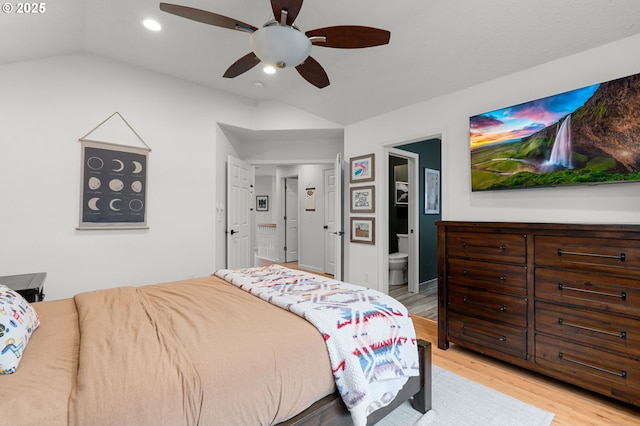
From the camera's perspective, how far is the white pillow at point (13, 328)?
1044 millimetres

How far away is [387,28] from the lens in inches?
104

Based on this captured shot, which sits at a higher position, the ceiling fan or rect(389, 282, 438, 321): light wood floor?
the ceiling fan

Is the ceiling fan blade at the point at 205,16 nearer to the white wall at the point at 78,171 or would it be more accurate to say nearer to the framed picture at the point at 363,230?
the white wall at the point at 78,171

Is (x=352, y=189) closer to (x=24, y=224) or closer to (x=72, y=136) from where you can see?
(x=72, y=136)

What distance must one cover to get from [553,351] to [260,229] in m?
7.13

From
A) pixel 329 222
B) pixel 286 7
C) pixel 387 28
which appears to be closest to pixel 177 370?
pixel 286 7

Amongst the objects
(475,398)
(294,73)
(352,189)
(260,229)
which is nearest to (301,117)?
(294,73)

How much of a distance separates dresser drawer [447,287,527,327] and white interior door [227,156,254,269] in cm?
298

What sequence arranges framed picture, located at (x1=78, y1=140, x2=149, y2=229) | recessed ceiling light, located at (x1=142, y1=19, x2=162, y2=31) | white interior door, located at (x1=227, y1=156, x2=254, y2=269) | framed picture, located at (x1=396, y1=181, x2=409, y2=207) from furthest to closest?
Answer: framed picture, located at (x1=396, y1=181, x2=409, y2=207)
white interior door, located at (x1=227, y1=156, x2=254, y2=269)
framed picture, located at (x1=78, y1=140, x2=149, y2=229)
recessed ceiling light, located at (x1=142, y1=19, x2=162, y2=31)

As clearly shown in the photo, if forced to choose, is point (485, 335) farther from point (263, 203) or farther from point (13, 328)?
point (263, 203)

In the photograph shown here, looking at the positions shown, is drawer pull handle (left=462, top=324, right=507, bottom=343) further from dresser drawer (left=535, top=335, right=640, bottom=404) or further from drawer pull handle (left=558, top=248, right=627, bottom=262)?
drawer pull handle (left=558, top=248, right=627, bottom=262)

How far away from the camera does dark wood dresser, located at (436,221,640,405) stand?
184 centimetres

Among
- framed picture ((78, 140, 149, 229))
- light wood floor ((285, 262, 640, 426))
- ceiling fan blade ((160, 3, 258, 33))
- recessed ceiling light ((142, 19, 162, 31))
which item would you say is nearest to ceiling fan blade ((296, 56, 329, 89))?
ceiling fan blade ((160, 3, 258, 33))

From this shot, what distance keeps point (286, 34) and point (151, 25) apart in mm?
1778
